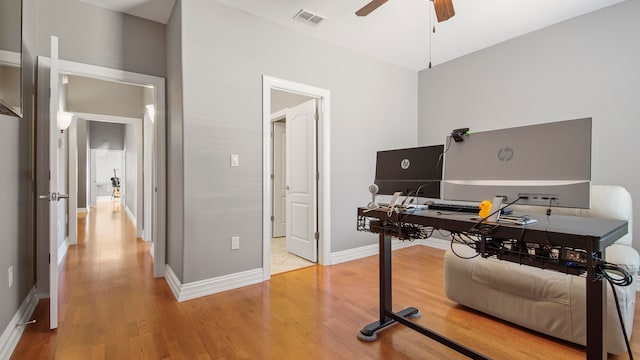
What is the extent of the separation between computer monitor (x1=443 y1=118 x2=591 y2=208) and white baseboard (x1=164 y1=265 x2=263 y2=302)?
2137 mm

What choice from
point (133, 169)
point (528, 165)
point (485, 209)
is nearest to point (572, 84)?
point (528, 165)

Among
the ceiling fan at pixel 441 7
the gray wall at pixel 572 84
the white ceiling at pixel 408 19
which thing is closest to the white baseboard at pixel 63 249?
the white ceiling at pixel 408 19

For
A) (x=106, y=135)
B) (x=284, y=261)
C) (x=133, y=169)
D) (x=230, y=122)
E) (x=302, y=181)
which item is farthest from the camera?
(x=106, y=135)

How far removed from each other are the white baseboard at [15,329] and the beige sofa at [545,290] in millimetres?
3042

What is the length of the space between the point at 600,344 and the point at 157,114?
12.4ft

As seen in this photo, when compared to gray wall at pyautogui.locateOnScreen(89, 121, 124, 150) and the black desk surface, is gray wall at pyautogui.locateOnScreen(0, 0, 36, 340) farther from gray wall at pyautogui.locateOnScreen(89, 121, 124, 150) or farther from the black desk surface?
gray wall at pyautogui.locateOnScreen(89, 121, 124, 150)

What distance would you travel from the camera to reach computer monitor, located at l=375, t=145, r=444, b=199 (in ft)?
5.76

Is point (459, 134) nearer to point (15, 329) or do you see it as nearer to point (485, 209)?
point (485, 209)

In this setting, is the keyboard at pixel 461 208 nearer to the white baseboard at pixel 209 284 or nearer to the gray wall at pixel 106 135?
the white baseboard at pixel 209 284

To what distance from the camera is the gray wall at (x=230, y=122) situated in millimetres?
2686

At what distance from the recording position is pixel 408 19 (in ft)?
10.3

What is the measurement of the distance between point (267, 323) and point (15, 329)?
164cm

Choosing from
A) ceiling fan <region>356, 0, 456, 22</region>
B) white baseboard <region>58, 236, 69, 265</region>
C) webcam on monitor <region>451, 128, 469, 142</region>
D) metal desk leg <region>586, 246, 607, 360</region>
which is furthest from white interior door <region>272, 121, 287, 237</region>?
metal desk leg <region>586, 246, 607, 360</region>

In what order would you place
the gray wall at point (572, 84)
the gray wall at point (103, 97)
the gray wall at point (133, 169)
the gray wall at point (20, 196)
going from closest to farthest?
the gray wall at point (20, 196) < the gray wall at point (572, 84) < the gray wall at point (103, 97) < the gray wall at point (133, 169)
